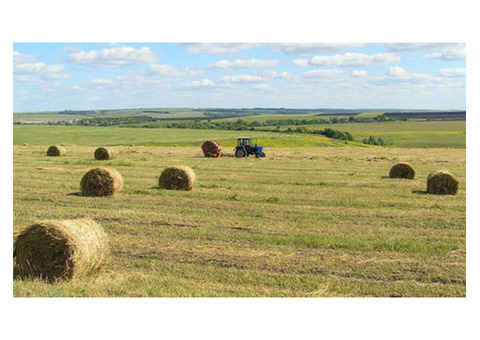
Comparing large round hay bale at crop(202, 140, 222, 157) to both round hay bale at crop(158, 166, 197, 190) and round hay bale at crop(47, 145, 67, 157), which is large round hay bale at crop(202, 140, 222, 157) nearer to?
round hay bale at crop(47, 145, 67, 157)

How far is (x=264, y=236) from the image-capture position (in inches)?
443

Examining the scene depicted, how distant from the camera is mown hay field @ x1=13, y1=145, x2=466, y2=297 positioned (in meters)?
8.13

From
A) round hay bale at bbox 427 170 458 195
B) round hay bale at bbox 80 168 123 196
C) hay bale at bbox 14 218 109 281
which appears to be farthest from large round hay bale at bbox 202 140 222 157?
hay bale at bbox 14 218 109 281

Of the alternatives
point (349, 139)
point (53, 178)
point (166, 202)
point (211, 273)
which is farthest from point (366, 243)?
point (349, 139)

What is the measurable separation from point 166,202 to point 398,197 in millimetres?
7388

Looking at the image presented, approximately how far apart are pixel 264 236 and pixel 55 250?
15.0 ft

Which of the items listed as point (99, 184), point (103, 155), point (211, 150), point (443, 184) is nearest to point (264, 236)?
point (99, 184)

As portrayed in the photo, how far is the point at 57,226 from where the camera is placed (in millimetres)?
8289

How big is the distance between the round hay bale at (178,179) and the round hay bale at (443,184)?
319 inches

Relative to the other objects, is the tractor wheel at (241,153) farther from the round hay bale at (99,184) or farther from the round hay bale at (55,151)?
the round hay bale at (99,184)

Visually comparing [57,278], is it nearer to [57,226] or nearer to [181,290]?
[57,226]

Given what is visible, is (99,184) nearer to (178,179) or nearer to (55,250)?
(178,179)

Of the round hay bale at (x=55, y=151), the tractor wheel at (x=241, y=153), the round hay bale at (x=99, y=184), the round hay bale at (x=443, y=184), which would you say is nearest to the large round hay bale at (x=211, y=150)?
the tractor wheel at (x=241, y=153)

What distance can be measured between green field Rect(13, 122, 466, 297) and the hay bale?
236 millimetres
